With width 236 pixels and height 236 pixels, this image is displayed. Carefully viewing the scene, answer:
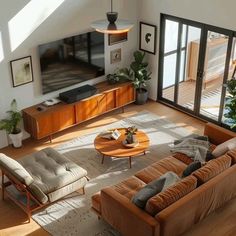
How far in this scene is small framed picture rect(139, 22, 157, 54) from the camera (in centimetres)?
Result: 885

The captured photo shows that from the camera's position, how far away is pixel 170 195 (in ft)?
16.9

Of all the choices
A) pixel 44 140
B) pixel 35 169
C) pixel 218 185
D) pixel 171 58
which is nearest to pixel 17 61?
pixel 44 140

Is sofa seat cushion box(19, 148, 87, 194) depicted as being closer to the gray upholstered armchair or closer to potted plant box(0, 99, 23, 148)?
the gray upholstered armchair

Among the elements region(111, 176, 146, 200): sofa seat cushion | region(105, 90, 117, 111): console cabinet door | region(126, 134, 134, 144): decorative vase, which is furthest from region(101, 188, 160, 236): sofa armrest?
region(105, 90, 117, 111): console cabinet door

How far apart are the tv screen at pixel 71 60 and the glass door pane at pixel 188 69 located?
1667mm

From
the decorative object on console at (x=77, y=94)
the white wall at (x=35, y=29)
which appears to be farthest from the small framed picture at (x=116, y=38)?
the decorative object on console at (x=77, y=94)

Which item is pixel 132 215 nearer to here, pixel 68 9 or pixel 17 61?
pixel 17 61

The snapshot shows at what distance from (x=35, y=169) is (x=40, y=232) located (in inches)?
38.1

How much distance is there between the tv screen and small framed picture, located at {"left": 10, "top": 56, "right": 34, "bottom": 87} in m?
0.25

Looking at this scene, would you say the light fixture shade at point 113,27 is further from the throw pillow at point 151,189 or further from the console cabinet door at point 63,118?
the console cabinet door at point 63,118

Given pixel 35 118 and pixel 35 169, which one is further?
pixel 35 118

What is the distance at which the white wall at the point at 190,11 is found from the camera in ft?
24.5

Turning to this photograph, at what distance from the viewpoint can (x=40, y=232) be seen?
5863 millimetres

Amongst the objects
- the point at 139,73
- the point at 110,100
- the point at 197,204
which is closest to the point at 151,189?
the point at 197,204
